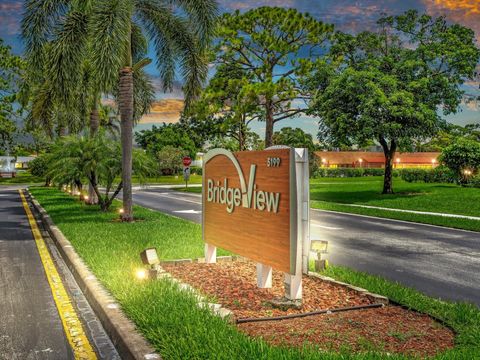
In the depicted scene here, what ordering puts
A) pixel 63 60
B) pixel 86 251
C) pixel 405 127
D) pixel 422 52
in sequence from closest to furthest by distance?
1. pixel 86 251
2. pixel 63 60
3. pixel 405 127
4. pixel 422 52

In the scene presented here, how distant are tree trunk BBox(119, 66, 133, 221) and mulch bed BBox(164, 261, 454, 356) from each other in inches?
372

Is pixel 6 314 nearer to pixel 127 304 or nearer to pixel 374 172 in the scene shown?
pixel 127 304

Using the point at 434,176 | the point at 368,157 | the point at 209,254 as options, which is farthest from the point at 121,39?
the point at 368,157

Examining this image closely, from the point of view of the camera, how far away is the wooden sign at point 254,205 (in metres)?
6.18

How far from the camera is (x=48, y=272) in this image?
9.34m

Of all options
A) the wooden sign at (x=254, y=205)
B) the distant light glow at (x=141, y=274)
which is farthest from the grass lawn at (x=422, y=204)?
the distant light glow at (x=141, y=274)

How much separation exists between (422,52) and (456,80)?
2.61 metres

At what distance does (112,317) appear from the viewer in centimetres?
588

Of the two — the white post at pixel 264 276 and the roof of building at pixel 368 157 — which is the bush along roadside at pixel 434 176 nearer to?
the white post at pixel 264 276

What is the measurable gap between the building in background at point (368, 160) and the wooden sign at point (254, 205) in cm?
9522

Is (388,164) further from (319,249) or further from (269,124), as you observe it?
(319,249)

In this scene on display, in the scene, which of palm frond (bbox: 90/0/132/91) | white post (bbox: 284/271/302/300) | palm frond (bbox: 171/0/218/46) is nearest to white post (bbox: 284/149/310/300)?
white post (bbox: 284/271/302/300)

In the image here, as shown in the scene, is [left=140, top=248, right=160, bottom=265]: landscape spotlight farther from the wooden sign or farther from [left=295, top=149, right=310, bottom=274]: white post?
[left=295, top=149, right=310, bottom=274]: white post

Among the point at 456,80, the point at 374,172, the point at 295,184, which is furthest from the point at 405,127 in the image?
the point at 374,172
